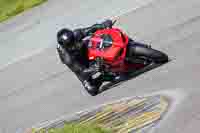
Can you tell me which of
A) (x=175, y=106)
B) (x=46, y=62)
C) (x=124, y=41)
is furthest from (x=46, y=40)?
(x=175, y=106)

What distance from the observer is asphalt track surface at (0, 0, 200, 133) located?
1368 cm

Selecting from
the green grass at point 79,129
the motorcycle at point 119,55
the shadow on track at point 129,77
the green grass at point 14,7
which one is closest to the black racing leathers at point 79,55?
the motorcycle at point 119,55

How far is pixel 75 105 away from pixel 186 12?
15.4ft

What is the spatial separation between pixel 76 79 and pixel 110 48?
7.98 ft

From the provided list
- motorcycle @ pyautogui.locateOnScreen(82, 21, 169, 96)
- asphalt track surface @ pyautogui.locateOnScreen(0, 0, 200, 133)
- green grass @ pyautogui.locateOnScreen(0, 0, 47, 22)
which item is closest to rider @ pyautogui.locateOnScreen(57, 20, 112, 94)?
motorcycle @ pyautogui.locateOnScreen(82, 21, 169, 96)

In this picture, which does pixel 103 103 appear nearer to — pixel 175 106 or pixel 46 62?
pixel 175 106

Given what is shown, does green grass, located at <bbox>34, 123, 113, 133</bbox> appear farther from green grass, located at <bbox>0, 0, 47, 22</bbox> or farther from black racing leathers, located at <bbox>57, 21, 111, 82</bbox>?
green grass, located at <bbox>0, 0, 47, 22</bbox>

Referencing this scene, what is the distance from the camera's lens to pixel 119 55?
1488cm

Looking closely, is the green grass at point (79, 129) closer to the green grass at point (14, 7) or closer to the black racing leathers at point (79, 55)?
the black racing leathers at point (79, 55)

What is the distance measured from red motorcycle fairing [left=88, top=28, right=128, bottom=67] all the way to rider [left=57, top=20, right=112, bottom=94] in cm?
21

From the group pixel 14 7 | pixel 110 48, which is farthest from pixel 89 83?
pixel 14 7

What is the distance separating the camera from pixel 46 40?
70.1 ft

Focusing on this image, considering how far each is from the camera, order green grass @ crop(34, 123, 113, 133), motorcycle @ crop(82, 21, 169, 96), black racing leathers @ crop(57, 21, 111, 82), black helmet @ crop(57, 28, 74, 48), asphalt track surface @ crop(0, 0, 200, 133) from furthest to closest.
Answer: black racing leathers @ crop(57, 21, 111, 82) < motorcycle @ crop(82, 21, 169, 96) < black helmet @ crop(57, 28, 74, 48) < asphalt track surface @ crop(0, 0, 200, 133) < green grass @ crop(34, 123, 113, 133)

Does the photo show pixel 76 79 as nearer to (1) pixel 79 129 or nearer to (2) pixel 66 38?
(2) pixel 66 38
